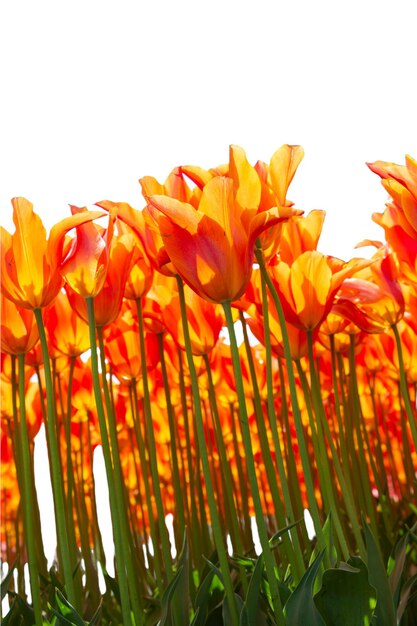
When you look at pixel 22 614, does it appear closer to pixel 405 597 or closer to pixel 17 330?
pixel 17 330

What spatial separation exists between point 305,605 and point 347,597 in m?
0.05

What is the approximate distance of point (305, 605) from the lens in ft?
Result: 2.18

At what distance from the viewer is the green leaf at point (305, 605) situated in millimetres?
663

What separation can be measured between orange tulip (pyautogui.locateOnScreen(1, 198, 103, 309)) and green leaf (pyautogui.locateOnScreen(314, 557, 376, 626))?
1.28 feet

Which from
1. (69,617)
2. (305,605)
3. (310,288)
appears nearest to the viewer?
(305,605)

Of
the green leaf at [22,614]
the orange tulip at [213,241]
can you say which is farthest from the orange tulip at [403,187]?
the green leaf at [22,614]

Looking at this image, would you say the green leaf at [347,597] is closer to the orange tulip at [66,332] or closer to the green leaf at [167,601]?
the green leaf at [167,601]

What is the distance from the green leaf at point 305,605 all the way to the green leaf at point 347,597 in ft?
0.11

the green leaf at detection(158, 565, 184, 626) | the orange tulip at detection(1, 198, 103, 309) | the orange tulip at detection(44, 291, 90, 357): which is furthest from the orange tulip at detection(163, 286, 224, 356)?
the green leaf at detection(158, 565, 184, 626)

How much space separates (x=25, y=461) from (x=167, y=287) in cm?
37

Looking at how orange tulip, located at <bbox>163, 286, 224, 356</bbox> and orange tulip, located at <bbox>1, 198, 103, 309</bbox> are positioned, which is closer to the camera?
orange tulip, located at <bbox>1, 198, 103, 309</bbox>

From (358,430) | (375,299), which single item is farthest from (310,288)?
(358,430)

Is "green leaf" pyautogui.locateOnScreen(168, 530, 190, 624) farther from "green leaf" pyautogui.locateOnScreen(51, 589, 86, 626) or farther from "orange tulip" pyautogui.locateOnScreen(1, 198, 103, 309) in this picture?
"orange tulip" pyautogui.locateOnScreen(1, 198, 103, 309)

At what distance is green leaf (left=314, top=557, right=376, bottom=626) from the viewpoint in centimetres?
69
